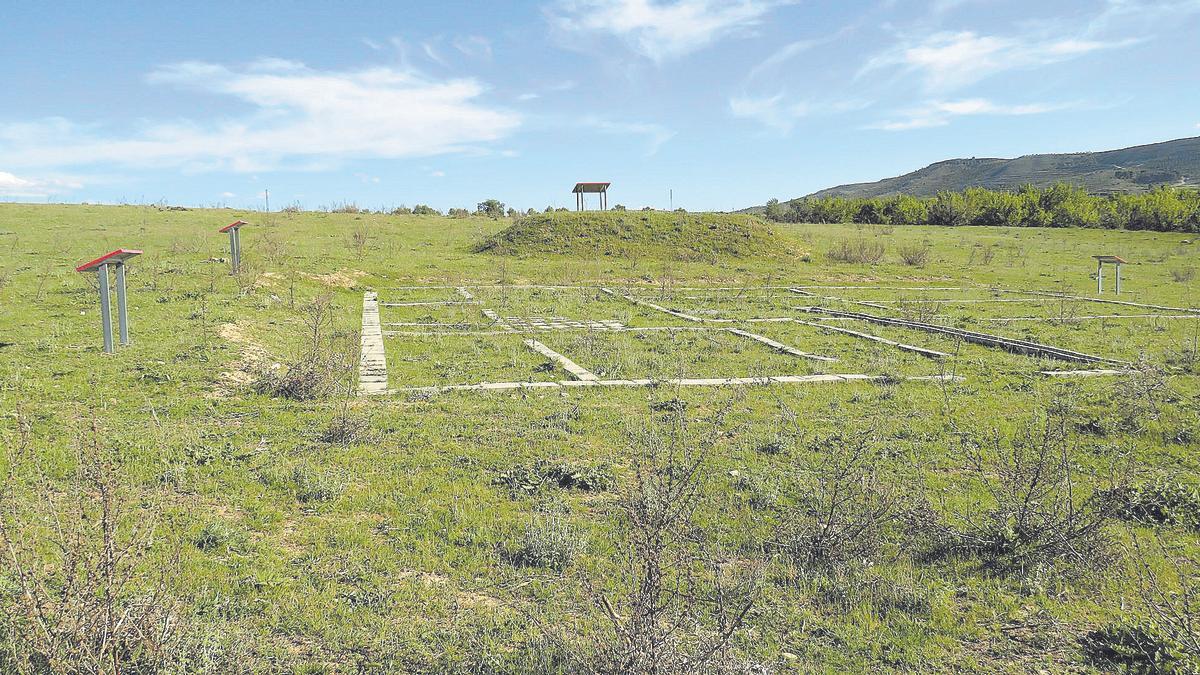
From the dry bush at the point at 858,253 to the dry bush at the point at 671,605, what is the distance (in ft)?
97.0

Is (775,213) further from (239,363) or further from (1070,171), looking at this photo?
(1070,171)

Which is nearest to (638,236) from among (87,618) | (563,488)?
(563,488)

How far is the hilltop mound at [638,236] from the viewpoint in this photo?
1262 inches

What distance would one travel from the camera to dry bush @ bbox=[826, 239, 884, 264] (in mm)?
32156

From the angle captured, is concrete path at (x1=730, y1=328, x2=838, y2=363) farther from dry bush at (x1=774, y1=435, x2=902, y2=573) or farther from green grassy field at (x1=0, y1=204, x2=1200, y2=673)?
dry bush at (x1=774, y1=435, x2=902, y2=573)

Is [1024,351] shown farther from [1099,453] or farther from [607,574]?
[607,574]

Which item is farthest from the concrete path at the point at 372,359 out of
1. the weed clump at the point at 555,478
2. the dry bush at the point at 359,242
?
the dry bush at the point at 359,242

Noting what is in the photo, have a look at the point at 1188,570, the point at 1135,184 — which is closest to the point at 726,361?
the point at 1188,570

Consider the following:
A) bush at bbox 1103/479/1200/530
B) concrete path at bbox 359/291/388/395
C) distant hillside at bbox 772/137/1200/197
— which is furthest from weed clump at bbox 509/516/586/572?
distant hillside at bbox 772/137/1200/197

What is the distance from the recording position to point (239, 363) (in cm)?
1002

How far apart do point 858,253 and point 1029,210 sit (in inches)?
1164

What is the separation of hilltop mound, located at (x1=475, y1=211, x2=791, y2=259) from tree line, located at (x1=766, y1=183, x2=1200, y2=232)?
2512 cm

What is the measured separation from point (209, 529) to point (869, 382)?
847 cm

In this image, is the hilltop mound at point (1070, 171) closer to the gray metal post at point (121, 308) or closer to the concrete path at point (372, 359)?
the concrete path at point (372, 359)
